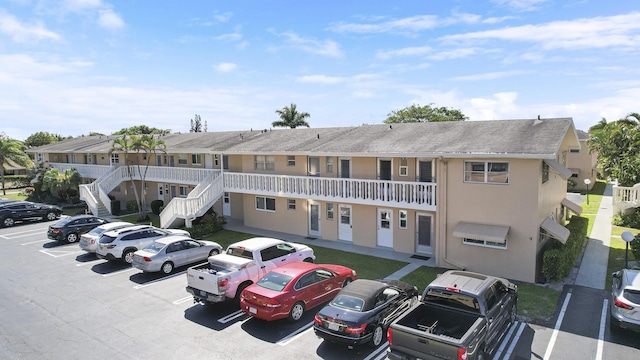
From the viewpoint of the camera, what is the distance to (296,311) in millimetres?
12266

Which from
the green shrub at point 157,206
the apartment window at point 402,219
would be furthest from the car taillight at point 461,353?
the green shrub at point 157,206

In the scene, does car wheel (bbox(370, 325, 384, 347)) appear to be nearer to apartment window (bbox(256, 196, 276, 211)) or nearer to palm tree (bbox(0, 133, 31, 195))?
apartment window (bbox(256, 196, 276, 211))

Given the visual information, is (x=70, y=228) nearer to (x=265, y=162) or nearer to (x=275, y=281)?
(x=265, y=162)

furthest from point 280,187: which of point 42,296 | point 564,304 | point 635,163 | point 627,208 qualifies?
point 635,163

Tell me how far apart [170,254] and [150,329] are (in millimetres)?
5417

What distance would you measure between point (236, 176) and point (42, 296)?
12109mm

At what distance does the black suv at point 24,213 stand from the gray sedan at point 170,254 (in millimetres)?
17372

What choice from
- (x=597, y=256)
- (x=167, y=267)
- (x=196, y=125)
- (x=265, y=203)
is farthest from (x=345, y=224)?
(x=196, y=125)

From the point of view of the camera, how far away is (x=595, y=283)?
15.3m

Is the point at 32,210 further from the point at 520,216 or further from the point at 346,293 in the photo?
the point at 520,216

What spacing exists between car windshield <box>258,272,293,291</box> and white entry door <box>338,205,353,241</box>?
9022 mm

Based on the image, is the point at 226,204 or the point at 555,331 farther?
the point at 226,204

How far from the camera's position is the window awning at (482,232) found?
49.2 ft

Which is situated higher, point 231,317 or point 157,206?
point 157,206
